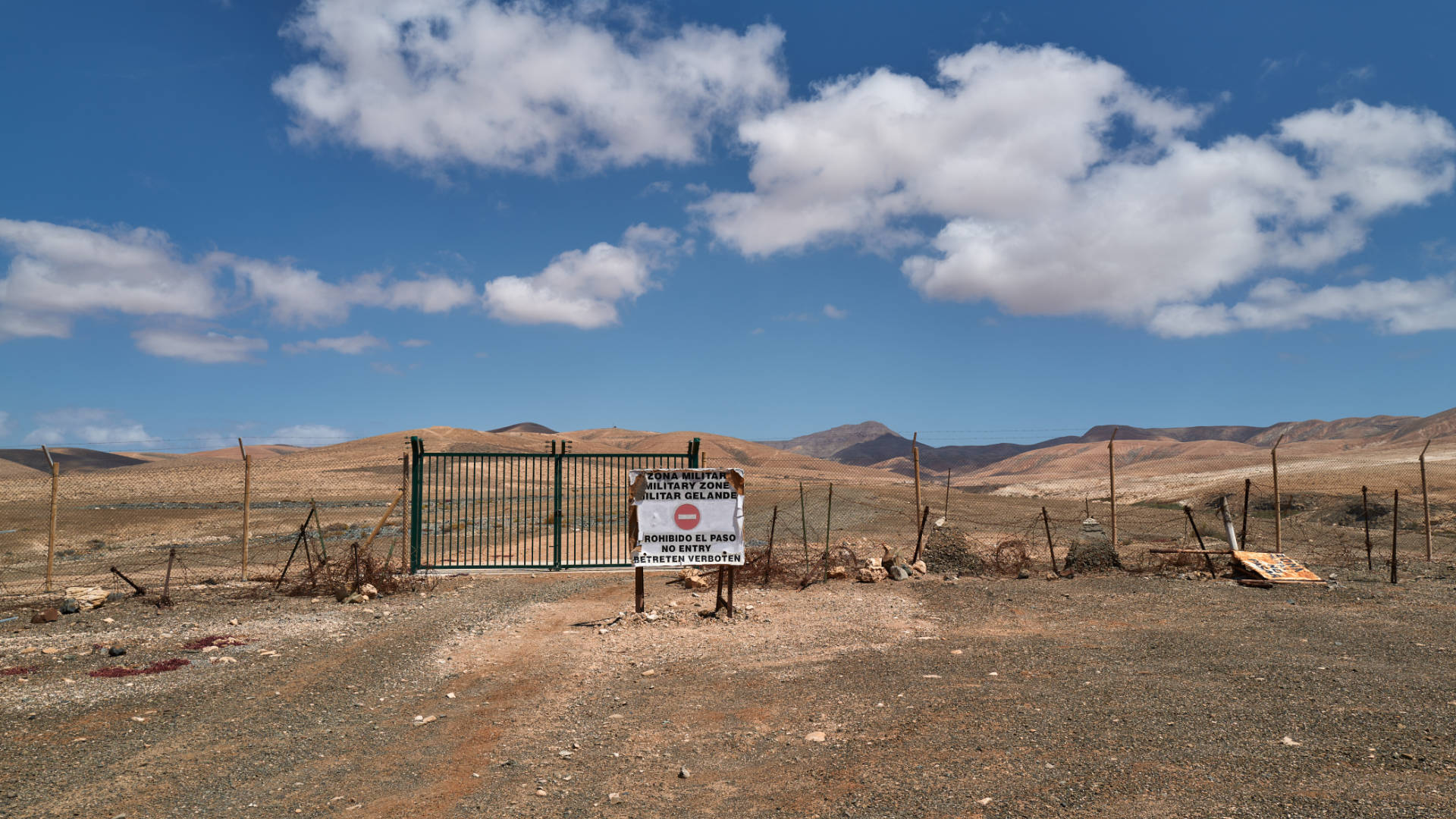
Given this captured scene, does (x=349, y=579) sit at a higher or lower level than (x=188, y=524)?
higher

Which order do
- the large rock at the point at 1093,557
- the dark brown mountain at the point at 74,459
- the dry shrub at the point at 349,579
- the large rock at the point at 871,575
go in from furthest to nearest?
the dark brown mountain at the point at 74,459
the large rock at the point at 1093,557
the large rock at the point at 871,575
the dry shrub at the point at 349,579

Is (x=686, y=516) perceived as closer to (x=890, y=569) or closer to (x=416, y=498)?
(x=890, y=569)

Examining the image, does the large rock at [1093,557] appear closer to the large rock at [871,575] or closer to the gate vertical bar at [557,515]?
the large rock at [871,575]

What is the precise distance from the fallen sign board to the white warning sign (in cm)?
927

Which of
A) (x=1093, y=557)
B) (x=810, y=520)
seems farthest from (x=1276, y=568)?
(x=810, y=520)

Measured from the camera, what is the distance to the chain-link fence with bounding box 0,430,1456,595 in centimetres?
1697

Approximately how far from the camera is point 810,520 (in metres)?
32.6

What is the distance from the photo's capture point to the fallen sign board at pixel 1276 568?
13.8 m

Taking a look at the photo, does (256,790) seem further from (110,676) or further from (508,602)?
(508,602)

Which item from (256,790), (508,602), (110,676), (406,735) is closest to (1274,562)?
(508,602)

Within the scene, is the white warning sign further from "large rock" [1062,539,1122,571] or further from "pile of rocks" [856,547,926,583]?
"large rock" [1062,539,1122,571]

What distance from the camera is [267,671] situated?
8.74 meters

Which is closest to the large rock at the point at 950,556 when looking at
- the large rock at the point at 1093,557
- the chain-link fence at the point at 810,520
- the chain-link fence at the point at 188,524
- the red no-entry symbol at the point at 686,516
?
the chain-link fence at the point at 810,520

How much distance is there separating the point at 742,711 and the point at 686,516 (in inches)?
188
